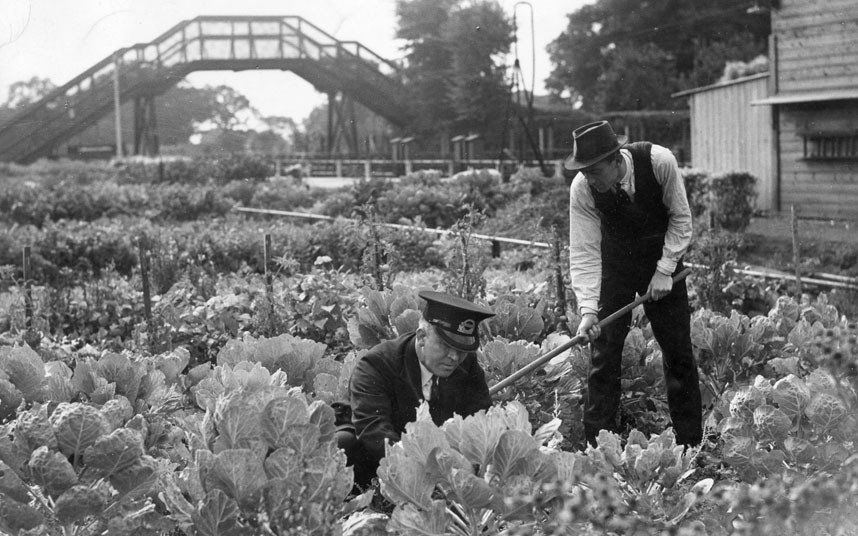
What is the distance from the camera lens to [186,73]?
95.9ft

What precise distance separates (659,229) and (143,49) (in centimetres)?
2887

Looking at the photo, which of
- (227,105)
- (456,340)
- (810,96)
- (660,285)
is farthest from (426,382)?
(227,105)

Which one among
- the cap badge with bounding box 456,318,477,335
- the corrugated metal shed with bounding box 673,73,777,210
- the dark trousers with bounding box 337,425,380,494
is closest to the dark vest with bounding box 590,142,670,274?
the cap badge with bounding box 456,318,477,335

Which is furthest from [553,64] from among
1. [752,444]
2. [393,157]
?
[752,444]

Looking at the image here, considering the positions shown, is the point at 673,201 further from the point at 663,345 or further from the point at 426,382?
the point at 426,382

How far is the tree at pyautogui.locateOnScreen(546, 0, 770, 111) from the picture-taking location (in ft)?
98.2

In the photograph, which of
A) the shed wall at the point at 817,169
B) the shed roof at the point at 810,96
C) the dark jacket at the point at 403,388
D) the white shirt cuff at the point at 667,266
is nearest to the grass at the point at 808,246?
the shed wall at the point at 817,169

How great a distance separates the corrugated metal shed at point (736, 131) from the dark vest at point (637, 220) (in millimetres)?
13374

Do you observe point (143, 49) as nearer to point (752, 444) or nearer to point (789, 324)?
point (789, 324)

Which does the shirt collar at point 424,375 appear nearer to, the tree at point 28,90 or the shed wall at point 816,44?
the shed wall at point 816,44

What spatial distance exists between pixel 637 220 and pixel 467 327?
1443 mm

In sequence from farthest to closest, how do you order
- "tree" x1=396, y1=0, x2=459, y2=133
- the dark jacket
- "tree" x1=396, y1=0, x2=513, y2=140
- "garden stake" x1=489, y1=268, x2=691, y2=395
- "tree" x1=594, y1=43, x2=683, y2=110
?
"tree" x1=396, y1=0, x2=459, y2=133 → "tree" x1=594, y1=43, x2=683, y2=110 → "tree" x1=396, y1=0, x2=513, y2=140 → "garden stake" x1=489, y1=268, x2=691, y2=395 → the dark jacket

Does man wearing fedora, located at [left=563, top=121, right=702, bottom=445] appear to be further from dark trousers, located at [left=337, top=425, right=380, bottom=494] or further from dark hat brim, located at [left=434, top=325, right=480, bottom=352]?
dark trousers, located at [left=337, top=425, right=380, bottom=494]

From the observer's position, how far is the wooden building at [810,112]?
52.9ft
